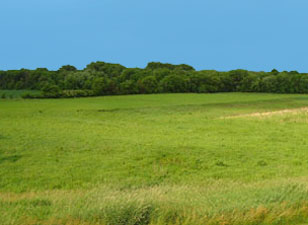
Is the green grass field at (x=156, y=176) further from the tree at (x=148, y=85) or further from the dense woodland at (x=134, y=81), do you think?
the tree at (x=148, y=85)

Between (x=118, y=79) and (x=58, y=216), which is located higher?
(x=118, y=79)

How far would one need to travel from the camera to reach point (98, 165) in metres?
16.0

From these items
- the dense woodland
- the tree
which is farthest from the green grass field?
the tree

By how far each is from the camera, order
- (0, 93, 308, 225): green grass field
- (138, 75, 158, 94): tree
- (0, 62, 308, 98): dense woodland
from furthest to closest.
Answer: (138, 75, 158, 94): tree → (0, 62, 308, 98): dense woodland → (0, 93, 308, 225): green grass field

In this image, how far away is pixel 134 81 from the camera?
85812 millimetres

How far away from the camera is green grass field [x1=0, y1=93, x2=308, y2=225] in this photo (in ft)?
23.7

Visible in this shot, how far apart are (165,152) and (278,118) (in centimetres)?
2276

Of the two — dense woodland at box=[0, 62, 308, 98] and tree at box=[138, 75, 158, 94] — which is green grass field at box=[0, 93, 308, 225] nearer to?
dense woodland at box=[0, 62, 308, 98]

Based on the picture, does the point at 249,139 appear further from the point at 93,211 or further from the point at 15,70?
the point at 15,70

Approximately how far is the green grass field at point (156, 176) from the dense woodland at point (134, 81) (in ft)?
165

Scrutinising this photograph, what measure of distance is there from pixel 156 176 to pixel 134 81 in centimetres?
7229

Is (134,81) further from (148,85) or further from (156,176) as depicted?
(156,176)

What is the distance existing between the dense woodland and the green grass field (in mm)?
50290

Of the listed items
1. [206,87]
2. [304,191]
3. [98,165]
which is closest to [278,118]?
[98,165]
